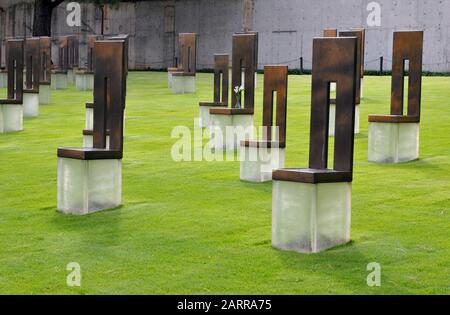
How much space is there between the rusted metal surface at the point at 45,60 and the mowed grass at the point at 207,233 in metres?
9.93

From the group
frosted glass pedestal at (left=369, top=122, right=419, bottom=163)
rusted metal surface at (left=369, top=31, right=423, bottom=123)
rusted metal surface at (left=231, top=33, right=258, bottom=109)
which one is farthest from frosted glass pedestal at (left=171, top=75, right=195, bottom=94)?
frosted glass pedestal at (left=369, top=122, right=419, bottom=163)

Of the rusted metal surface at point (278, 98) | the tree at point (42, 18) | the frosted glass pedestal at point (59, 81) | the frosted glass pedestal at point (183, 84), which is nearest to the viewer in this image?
the rusted metal surface at point (278, 98)

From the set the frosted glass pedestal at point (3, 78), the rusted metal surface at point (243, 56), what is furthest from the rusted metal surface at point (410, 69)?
the frosted glass pedestal at point (3, 78)

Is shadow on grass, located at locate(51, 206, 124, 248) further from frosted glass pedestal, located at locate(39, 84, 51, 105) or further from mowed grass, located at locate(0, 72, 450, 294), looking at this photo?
frosted glass pedestal, located at locate(39, 84, 51, 105)

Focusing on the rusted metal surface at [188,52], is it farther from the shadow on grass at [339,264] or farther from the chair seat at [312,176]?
the shadow on grass at [339,264]

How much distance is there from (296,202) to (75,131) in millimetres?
10236

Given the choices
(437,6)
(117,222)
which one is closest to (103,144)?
(117,222)

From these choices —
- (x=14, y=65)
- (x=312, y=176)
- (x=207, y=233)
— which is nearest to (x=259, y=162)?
(x=207, y=233)

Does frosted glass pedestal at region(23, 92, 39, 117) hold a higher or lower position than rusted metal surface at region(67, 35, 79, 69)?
lower

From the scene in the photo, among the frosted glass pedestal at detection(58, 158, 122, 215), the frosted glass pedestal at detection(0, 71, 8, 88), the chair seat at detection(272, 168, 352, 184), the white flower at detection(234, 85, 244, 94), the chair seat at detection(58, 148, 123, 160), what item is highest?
the white flower at detection(234, 85, 244, 94)

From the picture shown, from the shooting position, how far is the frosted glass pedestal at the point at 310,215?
8508 millimetres

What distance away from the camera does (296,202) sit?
28.1 ft

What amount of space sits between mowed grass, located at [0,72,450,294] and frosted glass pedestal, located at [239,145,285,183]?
0.16m

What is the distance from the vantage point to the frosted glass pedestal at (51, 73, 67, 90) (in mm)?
29792
